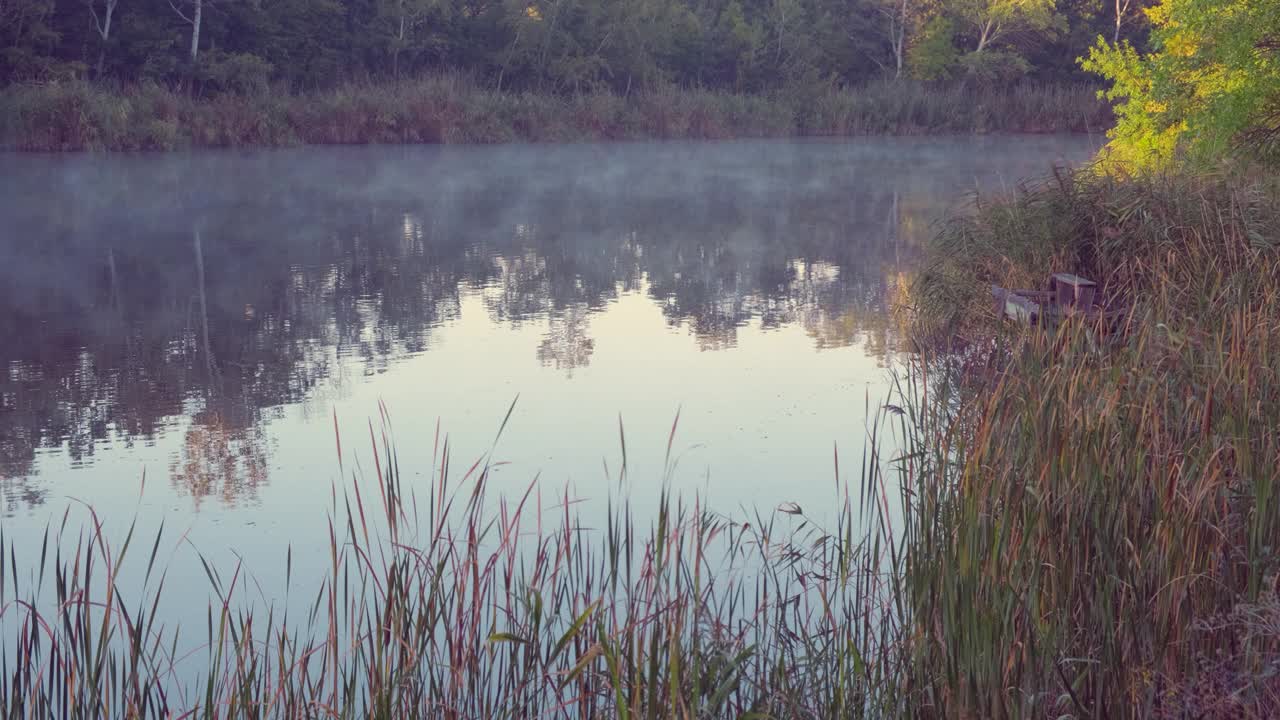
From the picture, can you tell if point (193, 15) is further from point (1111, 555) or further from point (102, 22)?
point (1111, 555)

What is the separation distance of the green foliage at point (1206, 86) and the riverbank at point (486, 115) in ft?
63.6

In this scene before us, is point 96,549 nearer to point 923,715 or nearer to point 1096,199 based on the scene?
point 923,715

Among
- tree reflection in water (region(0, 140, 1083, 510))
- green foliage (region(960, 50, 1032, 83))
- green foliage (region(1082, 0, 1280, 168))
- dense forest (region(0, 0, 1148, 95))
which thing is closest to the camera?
tree reflection in water (region(0, 140, 1083, 510))

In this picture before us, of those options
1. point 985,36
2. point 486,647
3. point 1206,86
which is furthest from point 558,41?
point 486,647

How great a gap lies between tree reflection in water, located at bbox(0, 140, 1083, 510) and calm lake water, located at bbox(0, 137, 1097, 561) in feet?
0.14

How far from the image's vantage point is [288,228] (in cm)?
1553

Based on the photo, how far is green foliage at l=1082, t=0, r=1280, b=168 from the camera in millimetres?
8422

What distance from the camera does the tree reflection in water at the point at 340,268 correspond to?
7.23 meters

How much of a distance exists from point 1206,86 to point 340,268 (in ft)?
25.3

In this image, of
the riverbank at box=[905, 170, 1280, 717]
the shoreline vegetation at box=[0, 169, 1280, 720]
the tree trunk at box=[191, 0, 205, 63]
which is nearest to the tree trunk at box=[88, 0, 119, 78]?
the tree trunk at box=[191, 0, 205, 63]

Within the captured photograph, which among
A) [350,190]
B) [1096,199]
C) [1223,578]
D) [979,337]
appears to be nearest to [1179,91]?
[1096,199]

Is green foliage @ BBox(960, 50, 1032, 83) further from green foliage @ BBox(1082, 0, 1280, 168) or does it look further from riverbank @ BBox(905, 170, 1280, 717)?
riverbank @ BBox(905, 170, 1280, 717)

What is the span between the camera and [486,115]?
3116cm

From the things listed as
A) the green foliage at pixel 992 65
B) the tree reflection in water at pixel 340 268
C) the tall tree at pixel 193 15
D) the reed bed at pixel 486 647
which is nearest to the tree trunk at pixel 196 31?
the tall tree at pixel 193 15
